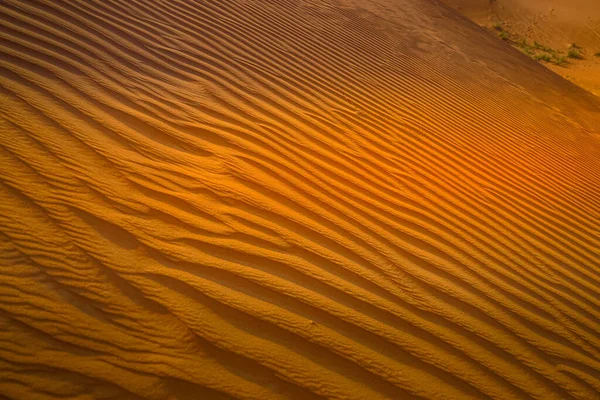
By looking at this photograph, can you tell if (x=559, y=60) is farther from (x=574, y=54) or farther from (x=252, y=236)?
(x=252, y=236)

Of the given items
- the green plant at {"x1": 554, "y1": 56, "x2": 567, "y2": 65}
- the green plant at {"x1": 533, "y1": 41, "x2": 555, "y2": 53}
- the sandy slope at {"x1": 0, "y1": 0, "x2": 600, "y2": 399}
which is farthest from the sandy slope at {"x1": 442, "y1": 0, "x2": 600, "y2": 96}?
the sandy slope at {"x1": 0, "y1": 0, "x2": 600, "y2": 399}

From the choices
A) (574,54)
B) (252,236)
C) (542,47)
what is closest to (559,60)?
(574,54)

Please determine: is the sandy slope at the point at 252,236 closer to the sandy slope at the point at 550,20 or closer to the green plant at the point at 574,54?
the green plant at the point at 574,54

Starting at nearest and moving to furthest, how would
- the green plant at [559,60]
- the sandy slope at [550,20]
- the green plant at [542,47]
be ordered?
the green plant at [559,60] < the green plant at [542,47] < the sandy slope at [550,20]

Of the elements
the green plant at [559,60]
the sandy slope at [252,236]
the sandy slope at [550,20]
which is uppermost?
the sandy slope at [550,20]

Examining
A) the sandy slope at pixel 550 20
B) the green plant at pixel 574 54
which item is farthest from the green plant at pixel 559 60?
the green plant at pixel 574 54

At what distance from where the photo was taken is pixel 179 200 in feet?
6.04

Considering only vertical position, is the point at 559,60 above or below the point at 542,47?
below

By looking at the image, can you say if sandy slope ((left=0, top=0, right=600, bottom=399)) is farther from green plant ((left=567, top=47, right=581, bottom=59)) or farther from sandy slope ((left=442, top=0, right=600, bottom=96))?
sandy slope ((left=442, top=0, right=600, bottom=96))

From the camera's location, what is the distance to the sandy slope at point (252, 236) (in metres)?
1.30

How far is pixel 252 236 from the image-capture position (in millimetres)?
1795

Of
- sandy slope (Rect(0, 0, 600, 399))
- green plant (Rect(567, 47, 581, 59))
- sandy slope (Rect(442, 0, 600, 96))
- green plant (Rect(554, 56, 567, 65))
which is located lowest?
sandy slope (Rect(0, 0, 600, 399))

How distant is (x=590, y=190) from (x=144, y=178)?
14.5 feet

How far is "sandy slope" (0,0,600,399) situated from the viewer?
1.30 m
